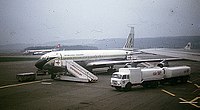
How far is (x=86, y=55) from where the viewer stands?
136ft

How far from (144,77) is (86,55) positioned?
55.5 feet

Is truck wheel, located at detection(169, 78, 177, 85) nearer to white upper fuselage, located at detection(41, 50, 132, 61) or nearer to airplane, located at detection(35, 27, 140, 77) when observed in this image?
airplane, located at detection(35, 27, 140, 77)

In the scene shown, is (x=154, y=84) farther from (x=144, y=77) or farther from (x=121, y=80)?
(x=121, y=80)

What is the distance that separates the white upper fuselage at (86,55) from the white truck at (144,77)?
1359cm

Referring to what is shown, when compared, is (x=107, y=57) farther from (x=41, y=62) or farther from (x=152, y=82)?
(x=152, y=82)

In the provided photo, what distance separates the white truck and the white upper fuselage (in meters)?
13.6

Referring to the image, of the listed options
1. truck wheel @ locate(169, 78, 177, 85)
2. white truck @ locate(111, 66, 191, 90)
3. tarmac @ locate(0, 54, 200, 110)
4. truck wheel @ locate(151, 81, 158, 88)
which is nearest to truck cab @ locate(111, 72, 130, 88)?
white truck @ locate(111, 66, 191, 90)

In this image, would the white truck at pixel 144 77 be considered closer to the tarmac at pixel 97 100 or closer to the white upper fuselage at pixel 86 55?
A: the tarmac at pixel 97 100

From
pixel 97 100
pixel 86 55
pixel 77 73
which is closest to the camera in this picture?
pixel 97 100

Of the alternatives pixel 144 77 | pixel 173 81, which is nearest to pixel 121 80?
pixel 144 77

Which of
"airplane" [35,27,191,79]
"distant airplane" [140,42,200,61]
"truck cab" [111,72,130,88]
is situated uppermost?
"distant airplane" [140,42,200,61]

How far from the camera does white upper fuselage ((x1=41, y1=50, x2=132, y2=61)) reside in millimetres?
37719

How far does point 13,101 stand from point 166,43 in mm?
20578

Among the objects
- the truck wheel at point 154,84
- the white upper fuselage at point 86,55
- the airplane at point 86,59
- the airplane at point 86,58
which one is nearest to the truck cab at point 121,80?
the truck wheel at point 154,84
